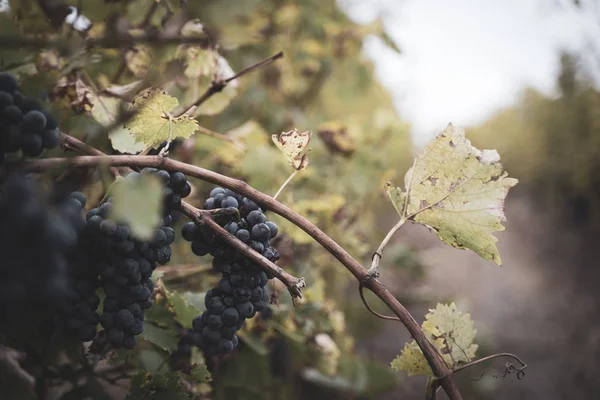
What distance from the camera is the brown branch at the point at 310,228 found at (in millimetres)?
453

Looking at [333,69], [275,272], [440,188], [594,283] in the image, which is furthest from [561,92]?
[275,272]

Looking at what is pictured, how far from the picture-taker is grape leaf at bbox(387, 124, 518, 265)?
539mm

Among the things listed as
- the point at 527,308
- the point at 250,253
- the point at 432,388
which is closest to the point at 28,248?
the point at 250,253

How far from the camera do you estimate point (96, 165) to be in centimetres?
42

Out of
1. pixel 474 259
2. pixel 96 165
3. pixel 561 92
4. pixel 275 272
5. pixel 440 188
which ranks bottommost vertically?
pixel 96 165

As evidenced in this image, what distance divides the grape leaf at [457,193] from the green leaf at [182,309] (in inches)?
12.4

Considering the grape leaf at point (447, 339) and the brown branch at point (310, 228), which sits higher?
the grape leaf at point (447, 339)

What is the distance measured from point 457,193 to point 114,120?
405 millimetres

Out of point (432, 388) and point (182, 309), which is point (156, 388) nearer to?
A: point (182, 309)

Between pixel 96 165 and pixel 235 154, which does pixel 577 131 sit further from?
pixel 96 165

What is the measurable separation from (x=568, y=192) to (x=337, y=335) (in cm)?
230

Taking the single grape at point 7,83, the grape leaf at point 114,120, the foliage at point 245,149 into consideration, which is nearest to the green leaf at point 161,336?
the foliage at point 245,149

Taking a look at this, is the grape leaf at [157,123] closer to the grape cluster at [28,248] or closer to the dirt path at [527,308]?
the grape cluster at [28,248]

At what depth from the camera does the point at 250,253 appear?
48 centimetres
